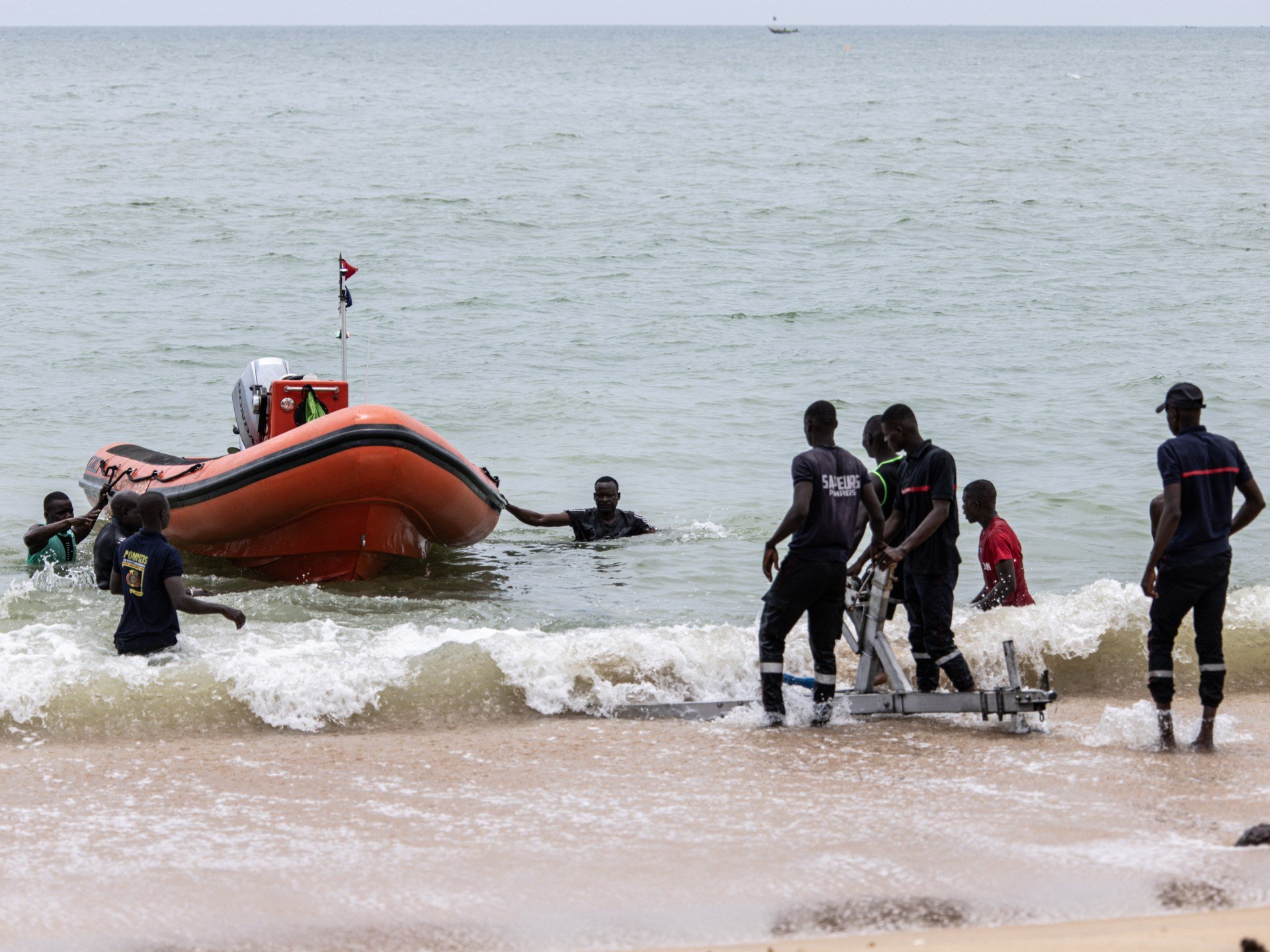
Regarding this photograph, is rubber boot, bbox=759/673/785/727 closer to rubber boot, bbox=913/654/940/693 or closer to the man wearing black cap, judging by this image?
rubber boot, bbox=913/654/940/693

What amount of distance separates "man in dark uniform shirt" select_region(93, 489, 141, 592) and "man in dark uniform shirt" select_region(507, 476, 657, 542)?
9.72 ft

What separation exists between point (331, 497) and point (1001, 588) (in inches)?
146

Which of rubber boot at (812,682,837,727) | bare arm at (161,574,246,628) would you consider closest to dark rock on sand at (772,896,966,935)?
rubber boot at (812,682,837,727)

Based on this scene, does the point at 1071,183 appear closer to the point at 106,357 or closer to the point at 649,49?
the point at 106,357

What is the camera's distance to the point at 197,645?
21.4ft

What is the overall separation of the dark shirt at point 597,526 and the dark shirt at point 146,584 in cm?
402

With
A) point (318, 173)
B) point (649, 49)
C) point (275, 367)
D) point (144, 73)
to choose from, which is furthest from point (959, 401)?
point (649, 49)

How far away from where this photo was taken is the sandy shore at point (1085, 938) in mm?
3529

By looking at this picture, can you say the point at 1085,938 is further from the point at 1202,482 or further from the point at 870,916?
the point at 1202,482

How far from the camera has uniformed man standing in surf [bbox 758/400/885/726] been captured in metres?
5.50

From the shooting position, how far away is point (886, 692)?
5812 mm

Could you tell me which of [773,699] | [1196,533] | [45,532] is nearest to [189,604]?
[773,699]

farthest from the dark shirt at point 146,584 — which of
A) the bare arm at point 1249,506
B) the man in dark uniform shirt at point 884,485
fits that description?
the bare arm at point 1249,506

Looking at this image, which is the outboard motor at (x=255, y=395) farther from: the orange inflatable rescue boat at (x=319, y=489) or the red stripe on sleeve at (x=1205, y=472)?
the red stripe on sleeve at (x=1205, y=472)
